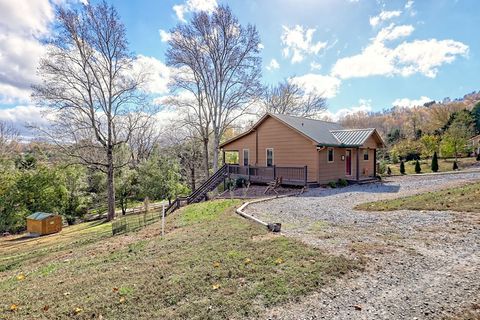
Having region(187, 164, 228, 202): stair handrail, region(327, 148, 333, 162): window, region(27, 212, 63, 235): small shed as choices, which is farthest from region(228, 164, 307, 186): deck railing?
region(27, 212, 63, 235): small shed

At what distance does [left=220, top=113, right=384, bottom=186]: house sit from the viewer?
16.0 m

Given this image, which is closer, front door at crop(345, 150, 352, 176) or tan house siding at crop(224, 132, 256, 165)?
front door at crop(345, 150, 352, 176)

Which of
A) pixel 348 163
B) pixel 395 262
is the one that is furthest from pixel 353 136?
pixel 395 262

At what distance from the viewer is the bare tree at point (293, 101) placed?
105 feet

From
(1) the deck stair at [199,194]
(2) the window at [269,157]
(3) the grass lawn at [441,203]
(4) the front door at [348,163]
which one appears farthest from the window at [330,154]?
(1) the deck stair at [199,194]

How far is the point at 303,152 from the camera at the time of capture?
652 inches

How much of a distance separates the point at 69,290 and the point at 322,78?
33107 millimetres

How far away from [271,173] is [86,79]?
1488 cm

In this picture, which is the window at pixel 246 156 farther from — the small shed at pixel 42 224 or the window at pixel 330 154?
the small shed at pixel 42 224

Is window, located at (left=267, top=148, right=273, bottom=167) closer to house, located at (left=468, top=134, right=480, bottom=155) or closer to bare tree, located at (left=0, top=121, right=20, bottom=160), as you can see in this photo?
bare tree, located at (left=0, top=121, right=20, bottom=160)

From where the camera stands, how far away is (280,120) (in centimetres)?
1761

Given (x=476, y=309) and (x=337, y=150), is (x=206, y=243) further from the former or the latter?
(x=337, y=150)

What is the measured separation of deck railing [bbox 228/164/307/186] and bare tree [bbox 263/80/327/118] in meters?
14.3

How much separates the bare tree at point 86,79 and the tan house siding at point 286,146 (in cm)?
1052
